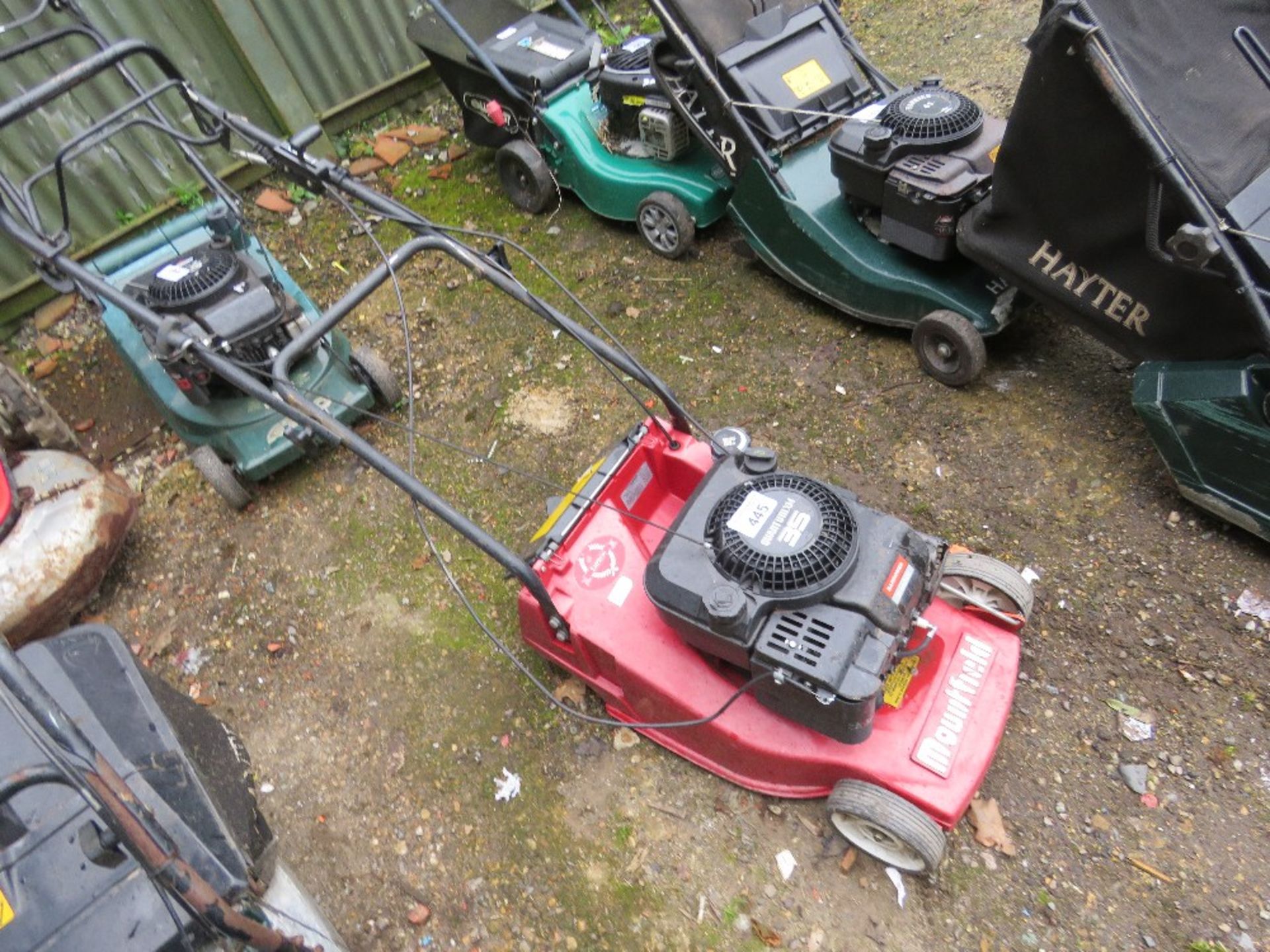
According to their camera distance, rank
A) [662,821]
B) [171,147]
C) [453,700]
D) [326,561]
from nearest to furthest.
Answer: [662,821]
[453,700]
[326,561]
[171,147]

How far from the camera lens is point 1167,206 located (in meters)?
2.42

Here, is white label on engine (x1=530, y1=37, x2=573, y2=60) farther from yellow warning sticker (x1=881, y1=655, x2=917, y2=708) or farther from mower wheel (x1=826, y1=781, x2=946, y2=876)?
mower wheel (x1=826, y1=781, x2=946, y2=876)

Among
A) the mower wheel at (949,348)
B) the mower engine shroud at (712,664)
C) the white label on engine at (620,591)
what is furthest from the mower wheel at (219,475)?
the mower wheel at (949,348)

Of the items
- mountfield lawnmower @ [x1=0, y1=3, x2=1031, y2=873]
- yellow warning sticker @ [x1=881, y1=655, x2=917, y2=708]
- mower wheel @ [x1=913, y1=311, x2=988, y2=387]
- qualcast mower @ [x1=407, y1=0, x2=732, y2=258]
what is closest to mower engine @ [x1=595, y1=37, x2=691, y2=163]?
qualcast mower @ [x1=407, y1=0, x2=732, y2=258]

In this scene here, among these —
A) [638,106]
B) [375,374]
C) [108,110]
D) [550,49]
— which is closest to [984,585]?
[375,374]

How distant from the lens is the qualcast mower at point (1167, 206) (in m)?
2.35

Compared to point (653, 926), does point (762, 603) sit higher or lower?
higher

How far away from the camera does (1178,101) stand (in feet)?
8.41

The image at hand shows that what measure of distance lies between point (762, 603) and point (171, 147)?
464cm

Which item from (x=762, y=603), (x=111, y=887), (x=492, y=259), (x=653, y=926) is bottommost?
(x=653, y=926)

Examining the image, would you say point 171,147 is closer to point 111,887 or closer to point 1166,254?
point 111,887

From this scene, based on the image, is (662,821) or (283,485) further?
(283,485)

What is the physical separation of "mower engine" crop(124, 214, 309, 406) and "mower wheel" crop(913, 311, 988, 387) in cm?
245

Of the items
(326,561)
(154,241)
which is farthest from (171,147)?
(326,561)
